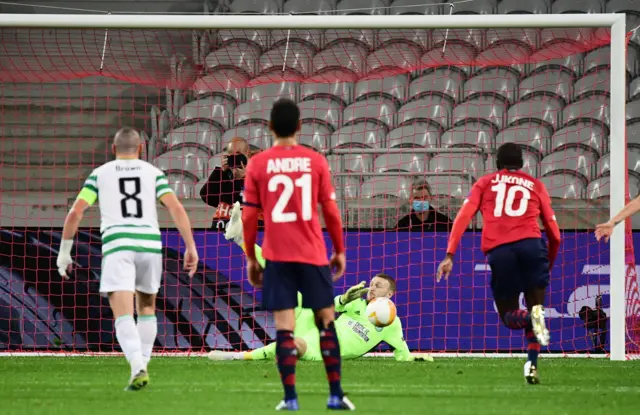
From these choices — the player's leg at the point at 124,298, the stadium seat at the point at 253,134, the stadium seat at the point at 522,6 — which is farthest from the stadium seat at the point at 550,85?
the player's leg at the point at 124,298

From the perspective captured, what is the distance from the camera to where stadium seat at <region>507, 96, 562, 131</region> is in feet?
49.4

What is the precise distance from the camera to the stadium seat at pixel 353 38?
16189 mm

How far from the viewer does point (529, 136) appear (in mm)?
15047

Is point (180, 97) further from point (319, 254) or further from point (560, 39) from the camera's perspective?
point (319, 254)

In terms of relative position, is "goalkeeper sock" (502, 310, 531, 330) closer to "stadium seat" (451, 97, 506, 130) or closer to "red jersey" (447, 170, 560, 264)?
"red jersey" (447, 170, 560, 264)

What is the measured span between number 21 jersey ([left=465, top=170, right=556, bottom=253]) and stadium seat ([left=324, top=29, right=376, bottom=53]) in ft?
26.6

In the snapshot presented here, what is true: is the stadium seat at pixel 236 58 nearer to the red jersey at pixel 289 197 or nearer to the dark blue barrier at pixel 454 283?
the dark blue barrier at pixel 454 283

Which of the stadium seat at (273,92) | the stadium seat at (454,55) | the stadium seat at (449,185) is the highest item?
the stadium seat at (454,55)

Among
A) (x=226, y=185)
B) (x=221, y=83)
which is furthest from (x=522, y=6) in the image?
(x=226, y=185)

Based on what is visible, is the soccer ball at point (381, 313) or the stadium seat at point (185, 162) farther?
the stadium seat at point (185, 162)

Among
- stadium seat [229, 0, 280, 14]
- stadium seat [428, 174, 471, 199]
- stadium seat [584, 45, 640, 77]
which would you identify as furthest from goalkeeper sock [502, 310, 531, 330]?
stadium seat [229, 0, 280, 14]

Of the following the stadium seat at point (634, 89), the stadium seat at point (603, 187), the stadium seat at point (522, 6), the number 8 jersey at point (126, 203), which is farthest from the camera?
the stadium seat at point (522, 6)

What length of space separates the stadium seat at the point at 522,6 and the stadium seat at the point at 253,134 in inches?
168

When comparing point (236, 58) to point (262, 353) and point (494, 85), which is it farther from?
point (262, 353)
